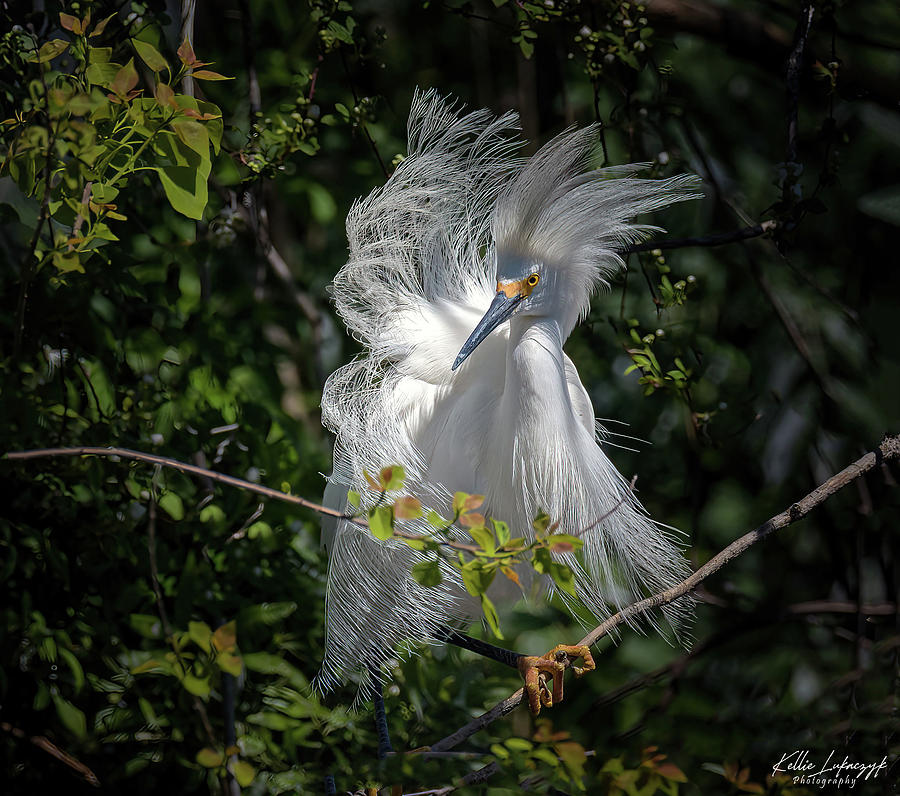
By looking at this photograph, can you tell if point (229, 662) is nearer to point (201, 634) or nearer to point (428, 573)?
point (201, 634)

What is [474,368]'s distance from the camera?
1211mm

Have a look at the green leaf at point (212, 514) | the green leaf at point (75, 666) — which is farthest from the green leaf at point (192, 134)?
the green leaf at point (75, 666)

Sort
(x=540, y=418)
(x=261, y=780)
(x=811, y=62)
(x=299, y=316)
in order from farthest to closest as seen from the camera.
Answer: (x=299, y=316), (x=811, y=62), (x=261, y=780), (x=540, y=418)

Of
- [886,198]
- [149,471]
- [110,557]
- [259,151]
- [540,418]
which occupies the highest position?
[259,151]

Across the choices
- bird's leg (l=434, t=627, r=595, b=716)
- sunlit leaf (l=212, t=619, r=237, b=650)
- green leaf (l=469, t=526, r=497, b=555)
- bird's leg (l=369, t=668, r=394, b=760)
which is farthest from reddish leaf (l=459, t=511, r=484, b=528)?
bird's leg (l=369, t=668, r=394, b=760)

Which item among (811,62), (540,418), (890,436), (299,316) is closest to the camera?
(540,418)

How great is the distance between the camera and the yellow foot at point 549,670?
3.67 ft

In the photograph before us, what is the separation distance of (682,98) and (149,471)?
1.22m

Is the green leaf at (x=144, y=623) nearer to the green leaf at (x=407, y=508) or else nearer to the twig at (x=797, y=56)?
the green leaf at (x=407, y=508)

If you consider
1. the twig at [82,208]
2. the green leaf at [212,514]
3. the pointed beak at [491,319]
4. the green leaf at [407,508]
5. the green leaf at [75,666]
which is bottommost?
the green leaf at [75,666]

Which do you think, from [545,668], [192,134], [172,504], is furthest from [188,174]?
[545,668]

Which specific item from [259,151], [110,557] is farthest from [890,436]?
[110,557]

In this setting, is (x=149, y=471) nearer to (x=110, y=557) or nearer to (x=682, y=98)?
(x=110, y=557)

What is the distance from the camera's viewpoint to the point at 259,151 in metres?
1.28
